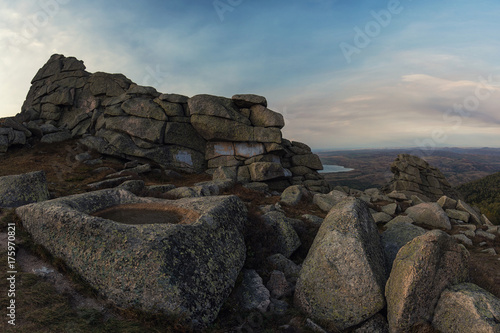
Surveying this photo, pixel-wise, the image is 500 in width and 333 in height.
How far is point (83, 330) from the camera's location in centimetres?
602

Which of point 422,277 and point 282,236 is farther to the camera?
point 282,236

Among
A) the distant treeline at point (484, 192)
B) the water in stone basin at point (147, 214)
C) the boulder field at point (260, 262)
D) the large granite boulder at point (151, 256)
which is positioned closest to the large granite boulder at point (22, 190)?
the boulder field at point (260, 262)

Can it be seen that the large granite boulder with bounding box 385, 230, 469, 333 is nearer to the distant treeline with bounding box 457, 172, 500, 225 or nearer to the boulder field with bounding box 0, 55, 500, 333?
the boulder field with bounding box 0, 55, 500, 333

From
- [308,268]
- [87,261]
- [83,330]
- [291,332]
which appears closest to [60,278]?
[87,261]

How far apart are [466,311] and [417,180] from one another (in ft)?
159

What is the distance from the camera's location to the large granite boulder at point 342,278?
26.0ft

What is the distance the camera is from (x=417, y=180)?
4791 cm

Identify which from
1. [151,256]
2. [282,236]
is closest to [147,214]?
[151,256]

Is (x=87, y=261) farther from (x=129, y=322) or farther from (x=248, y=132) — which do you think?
(x=248, y=132)

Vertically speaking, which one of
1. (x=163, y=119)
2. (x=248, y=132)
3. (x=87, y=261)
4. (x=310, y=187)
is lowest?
(x=310, y=187)

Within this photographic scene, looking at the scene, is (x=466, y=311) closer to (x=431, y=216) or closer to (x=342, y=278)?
(x=342, y=278)

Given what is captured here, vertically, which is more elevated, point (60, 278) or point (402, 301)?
point (60, 278)

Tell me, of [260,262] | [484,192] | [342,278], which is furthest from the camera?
[484,192]

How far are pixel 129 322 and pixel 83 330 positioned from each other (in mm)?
993
